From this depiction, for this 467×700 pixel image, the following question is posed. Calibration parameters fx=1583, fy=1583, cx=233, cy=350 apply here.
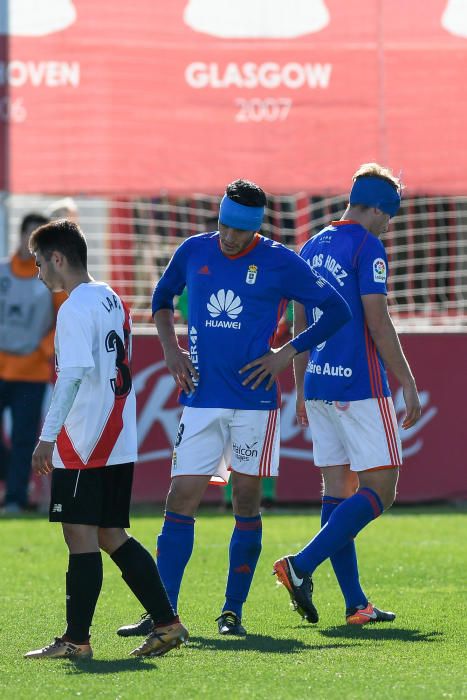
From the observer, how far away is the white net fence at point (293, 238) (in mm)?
14812

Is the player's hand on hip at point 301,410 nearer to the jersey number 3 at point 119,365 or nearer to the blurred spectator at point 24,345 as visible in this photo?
the jersey number 3 at point 119,365

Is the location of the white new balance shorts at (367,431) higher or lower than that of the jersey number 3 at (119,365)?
lower

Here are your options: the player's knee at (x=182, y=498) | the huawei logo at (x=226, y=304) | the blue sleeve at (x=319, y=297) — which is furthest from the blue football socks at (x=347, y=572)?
the huawei logo at (x=226, y=304)

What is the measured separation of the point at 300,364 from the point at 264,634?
1.40m

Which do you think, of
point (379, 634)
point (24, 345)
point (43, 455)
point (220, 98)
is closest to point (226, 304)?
point (43, 455)

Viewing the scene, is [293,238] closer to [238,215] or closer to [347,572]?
[347,572]

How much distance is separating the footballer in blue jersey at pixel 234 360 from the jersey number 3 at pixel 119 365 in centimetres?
66

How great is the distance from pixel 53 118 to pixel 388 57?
10.4 feet

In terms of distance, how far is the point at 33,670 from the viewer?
604 cm

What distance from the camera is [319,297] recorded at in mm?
6977

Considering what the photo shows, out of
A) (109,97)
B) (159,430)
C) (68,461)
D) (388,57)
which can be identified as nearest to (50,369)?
(159,430)

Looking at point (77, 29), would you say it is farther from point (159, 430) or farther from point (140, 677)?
point (140, 677)

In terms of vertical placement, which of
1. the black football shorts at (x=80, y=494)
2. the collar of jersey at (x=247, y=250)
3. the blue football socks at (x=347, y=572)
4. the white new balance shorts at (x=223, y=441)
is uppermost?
the collar of jersey at (x=247, y=250)

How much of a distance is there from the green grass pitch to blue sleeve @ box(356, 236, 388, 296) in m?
1.55
